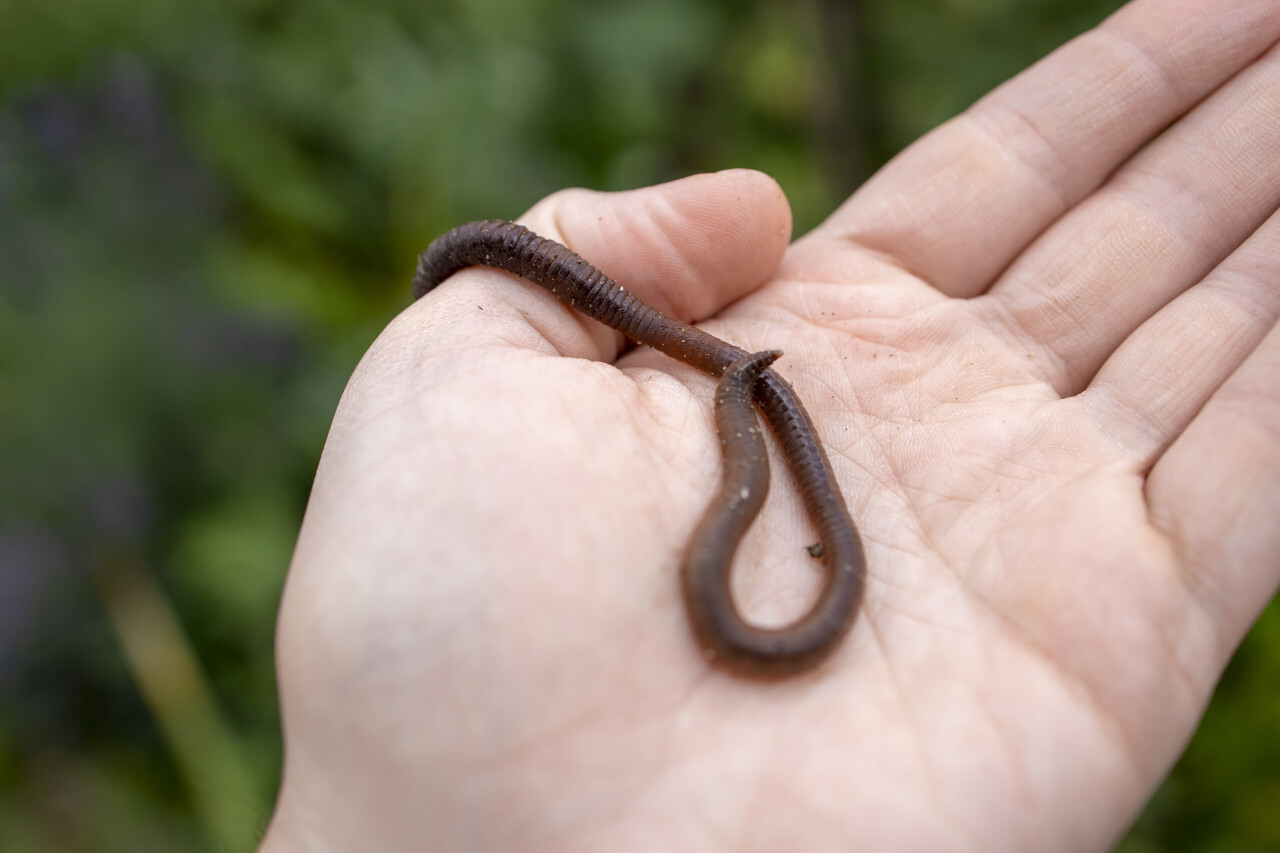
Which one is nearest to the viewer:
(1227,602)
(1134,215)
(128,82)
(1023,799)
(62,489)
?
(1023,799)

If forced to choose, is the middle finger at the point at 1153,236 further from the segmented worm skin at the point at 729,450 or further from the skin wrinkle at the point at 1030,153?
the segmented worm skin at the point at 729,450

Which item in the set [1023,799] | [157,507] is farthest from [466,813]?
[157,507]

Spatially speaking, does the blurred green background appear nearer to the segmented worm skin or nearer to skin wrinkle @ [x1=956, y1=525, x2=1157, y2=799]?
the segmented worm skin

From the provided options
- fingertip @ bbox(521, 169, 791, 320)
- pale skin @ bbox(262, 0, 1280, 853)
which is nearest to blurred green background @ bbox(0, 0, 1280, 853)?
fingertip @ bbox(521, 169, 791, 320)

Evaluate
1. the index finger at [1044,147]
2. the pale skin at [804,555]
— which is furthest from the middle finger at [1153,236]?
the index finger at [1044,147]

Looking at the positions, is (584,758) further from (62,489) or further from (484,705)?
(62,489)

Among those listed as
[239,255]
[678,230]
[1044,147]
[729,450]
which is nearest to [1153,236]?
[1044,147]
